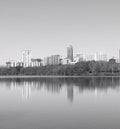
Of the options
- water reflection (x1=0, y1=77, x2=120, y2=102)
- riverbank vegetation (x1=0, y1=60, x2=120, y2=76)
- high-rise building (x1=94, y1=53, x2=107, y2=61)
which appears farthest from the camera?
high-rise building (x1=94, y1=53, x2=107, y2=61)

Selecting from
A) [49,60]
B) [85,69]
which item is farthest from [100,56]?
[85,69]

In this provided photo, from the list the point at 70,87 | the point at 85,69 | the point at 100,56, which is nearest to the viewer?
the point at 70,87

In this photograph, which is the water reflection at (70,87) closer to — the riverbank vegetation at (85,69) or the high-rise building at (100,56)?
the riverbank vegetation at (85,69)

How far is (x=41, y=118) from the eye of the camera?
6.29 metres

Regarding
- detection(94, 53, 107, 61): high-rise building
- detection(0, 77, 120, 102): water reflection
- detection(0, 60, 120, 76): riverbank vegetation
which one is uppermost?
detection(94, 53, 107, 61): high-rise building

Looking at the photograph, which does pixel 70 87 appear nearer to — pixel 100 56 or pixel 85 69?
pixel 85 69

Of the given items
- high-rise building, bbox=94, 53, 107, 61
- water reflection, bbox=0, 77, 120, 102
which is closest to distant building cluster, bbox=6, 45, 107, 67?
high-rise building, bbox=94, 53, 107, 61

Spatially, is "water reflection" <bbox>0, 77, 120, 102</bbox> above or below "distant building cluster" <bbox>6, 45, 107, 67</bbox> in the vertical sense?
below

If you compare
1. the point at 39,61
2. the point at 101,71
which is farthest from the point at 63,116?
the point at 39,61

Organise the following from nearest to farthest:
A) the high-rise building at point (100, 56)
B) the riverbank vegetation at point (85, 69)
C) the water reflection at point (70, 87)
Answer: the water reflection at point (70, 87), the riverbank vegetation at point (85, 69), the high-rise building at point (100, 56)

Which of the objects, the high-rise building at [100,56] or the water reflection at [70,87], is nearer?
the water reflection at [70,87]

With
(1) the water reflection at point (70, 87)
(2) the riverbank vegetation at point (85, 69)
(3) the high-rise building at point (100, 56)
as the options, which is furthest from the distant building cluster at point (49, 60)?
(1) the water reflection at point (70, 87)

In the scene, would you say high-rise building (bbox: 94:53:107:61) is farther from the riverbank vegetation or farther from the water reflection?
the water reflection

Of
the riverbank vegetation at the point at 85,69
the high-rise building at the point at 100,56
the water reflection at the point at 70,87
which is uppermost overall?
the high-rise building at the point at 100,56
